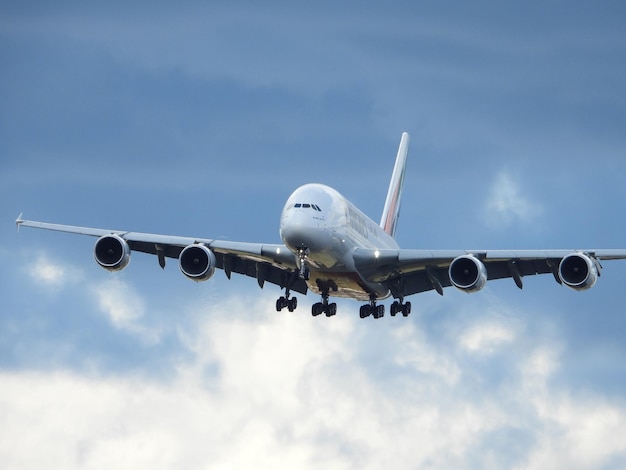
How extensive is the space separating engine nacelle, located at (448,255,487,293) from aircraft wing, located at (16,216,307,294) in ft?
23.7

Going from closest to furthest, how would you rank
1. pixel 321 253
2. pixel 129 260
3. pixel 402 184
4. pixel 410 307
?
pixel 321 253 → pixel 129 260 → pixel 410 307 → pixel 402 184

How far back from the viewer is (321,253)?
195 feet

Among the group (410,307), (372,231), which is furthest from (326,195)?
(410,307)

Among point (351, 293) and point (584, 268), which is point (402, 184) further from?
point (584, 268)

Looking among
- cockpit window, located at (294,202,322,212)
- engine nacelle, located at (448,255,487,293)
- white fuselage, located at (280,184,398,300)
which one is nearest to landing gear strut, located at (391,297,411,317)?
white fuselage, located at (280,184,398,300)

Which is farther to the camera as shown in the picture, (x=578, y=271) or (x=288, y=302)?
(x=288, y=302)

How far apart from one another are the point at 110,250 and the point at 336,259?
10782 millimetres

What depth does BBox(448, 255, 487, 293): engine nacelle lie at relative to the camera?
200ft

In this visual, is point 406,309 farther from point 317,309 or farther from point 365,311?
point 317,309

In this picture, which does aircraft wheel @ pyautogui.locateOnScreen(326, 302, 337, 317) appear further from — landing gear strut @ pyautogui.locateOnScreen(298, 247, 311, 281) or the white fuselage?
landing gear strut @ pyautogui.locateOnScreen(298, 247, 311, 281)

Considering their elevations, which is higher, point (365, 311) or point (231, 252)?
point (231, 252)

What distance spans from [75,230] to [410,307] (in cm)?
1711

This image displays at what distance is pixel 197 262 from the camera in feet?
207

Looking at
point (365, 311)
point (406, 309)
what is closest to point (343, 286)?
point (365, 311)
